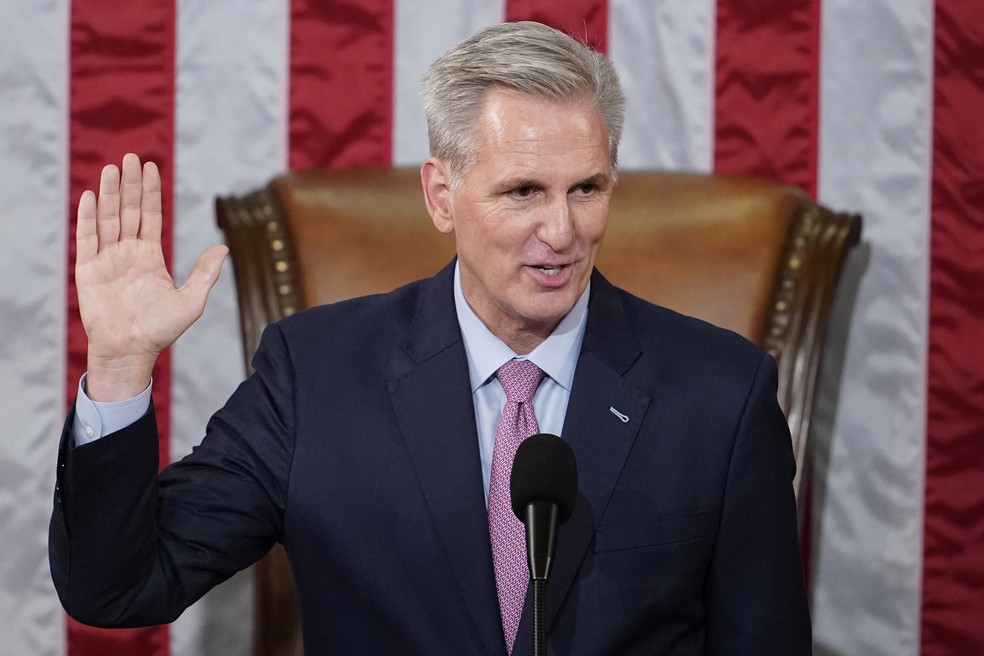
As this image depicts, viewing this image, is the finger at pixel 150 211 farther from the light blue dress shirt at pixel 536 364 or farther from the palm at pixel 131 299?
the light blue dress shirt at pixel 536 364

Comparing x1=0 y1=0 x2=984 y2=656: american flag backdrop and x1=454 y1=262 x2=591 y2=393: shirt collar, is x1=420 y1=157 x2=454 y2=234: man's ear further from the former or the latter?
x1=0 y1=0 x2=984 y2=656: american flag backdrop

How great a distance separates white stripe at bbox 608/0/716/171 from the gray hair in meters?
0.70

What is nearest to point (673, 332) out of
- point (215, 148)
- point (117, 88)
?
point (215, 148)

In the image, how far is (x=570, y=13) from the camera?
7.83 ft

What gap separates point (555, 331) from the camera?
1.75 meters

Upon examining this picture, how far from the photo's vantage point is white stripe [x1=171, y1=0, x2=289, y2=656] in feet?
7.77

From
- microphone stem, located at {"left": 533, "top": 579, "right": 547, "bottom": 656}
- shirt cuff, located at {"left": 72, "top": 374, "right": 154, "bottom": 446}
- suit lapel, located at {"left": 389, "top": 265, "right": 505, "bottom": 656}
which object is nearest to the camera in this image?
microphone stem, located at {"left": 533, "top": 579, "right": 547, "bottom": 656}

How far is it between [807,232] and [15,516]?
1485 mm

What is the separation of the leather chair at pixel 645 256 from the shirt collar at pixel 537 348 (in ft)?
1.33

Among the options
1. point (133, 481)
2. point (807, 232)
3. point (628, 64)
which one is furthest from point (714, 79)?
point (133, 481)

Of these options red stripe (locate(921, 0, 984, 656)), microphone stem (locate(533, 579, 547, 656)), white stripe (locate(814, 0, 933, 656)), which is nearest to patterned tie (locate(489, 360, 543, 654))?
microphone stem (locate(533, 579, 547, 656))

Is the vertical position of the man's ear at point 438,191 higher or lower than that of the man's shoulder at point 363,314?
higher

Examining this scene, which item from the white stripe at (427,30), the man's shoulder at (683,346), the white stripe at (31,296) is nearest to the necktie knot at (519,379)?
the man's shoulder at (683,346)

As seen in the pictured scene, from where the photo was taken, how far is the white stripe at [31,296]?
2.34 metres
